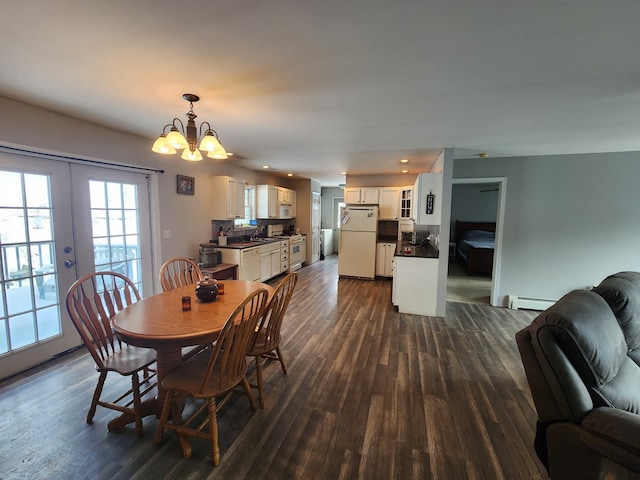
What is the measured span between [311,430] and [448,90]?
2530 mm

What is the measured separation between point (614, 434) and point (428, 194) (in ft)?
9.79

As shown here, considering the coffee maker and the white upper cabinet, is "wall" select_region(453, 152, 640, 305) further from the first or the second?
the coffee maker

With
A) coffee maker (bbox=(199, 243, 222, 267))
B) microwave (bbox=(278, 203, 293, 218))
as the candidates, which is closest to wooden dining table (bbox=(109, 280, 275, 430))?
coffee maker (bbox=(199, 243, 222, 267))

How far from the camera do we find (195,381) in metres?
1.60

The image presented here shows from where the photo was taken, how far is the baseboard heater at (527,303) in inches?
159

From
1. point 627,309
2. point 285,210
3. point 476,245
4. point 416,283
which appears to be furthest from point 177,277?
point 476,245

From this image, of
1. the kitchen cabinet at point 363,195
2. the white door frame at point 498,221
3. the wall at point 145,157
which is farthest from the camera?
the kitchen cabinet at point 363,195

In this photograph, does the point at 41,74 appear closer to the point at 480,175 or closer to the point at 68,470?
the point at 68,470

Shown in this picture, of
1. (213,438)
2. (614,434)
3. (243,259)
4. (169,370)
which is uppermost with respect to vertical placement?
(243,259)

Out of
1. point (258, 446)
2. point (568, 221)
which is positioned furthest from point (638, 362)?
point (568, 221)

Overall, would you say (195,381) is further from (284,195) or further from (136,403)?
(284,195)

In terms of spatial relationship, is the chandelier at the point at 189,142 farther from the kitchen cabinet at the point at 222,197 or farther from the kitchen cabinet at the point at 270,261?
the kitchen cabinet at the point at 270,261

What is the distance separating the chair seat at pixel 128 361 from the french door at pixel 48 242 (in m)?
1.30

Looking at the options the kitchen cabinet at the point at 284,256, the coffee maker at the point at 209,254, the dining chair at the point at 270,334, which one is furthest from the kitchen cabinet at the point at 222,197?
the dining chair at the point at 270,334
